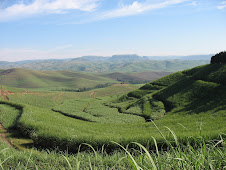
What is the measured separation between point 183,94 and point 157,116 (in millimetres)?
16732

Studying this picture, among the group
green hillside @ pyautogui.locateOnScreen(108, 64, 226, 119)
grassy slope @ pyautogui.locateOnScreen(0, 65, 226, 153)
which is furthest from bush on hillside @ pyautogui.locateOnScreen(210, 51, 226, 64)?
grassy slope @ pyautogui.locateOnScreen(0, 65, 226, 153)

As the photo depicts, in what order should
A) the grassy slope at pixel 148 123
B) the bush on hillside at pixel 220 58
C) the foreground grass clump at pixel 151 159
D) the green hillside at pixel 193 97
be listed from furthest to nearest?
the bush on hillside at pixel 220 58 → the green hillside at pixel 193 97 → the grassy slope at pixel 148 123 → the foreground grass clump at pixel 151 159

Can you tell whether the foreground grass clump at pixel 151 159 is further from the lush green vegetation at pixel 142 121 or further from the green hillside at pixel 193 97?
the green hillside at pixel 193 97

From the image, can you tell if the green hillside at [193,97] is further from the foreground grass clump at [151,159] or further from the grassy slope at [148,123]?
the foreground grass clump at [151,159]

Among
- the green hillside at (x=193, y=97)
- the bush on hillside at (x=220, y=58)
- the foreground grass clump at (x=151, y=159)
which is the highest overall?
the bush on hillside at (x=220, y=58)

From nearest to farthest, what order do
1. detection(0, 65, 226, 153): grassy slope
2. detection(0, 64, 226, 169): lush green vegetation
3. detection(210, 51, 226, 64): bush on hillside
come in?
1. detection(0, 64, 226, 169): lush green vegetation
2. detection(0, 65, 226, 153): grassy slope
3. detection(210, 51, 226, 64): bush on hillside

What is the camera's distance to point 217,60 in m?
73.0

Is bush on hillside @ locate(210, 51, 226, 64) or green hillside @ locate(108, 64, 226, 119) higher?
bush on hillside @ locate(210, 51, 226, 64)

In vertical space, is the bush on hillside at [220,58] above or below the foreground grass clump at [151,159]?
above

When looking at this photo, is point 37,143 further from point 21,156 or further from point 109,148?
point 21,156

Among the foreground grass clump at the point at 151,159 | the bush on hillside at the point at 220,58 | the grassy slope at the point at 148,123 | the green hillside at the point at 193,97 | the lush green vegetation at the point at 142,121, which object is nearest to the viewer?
the foreground grass clump at the point at 151,159

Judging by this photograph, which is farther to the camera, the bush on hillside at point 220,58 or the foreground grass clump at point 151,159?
the bush on hillside at point 220,58

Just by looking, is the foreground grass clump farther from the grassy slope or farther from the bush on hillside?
the bush on hillside

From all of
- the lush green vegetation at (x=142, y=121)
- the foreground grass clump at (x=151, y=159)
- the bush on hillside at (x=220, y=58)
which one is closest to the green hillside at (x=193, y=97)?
the lush green vegetation at (x=142, y=121)
